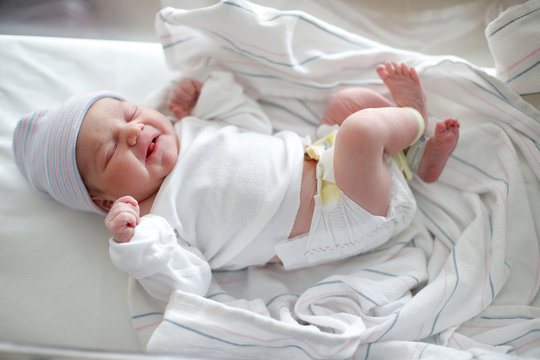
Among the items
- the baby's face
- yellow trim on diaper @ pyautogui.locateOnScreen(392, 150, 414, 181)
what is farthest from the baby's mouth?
yellow trim on diaper @ pyautogui.locateOnScreen(392, 150, 414, 181)

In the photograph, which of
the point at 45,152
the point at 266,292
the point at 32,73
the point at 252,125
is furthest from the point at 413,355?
the point at 32,73

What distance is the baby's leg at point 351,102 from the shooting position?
2.97ft

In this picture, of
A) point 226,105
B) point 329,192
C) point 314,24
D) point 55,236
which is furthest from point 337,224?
point 55,236

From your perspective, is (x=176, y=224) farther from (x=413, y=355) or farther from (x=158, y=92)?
(x=413, y=355)

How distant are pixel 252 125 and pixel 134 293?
17.8 inches

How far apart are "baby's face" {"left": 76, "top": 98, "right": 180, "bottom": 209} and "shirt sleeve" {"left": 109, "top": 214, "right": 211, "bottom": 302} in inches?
3.6

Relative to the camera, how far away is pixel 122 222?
0.66 m

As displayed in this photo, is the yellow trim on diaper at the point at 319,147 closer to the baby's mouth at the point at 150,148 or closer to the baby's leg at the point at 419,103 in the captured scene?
the baby's leg at the point at 419,103

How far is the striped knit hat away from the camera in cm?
77

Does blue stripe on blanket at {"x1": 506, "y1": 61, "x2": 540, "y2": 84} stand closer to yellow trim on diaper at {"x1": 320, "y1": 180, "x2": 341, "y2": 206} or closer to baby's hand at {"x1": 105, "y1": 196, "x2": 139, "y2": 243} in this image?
yellow trim on diaper at {"x1": 320, "y1": 180, "x2": 341, "y2": 206}

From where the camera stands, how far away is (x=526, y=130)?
0.89m

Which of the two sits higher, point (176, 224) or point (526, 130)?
point (526, 130)

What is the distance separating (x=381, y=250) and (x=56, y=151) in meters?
0.70

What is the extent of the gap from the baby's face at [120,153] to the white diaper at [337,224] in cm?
30
